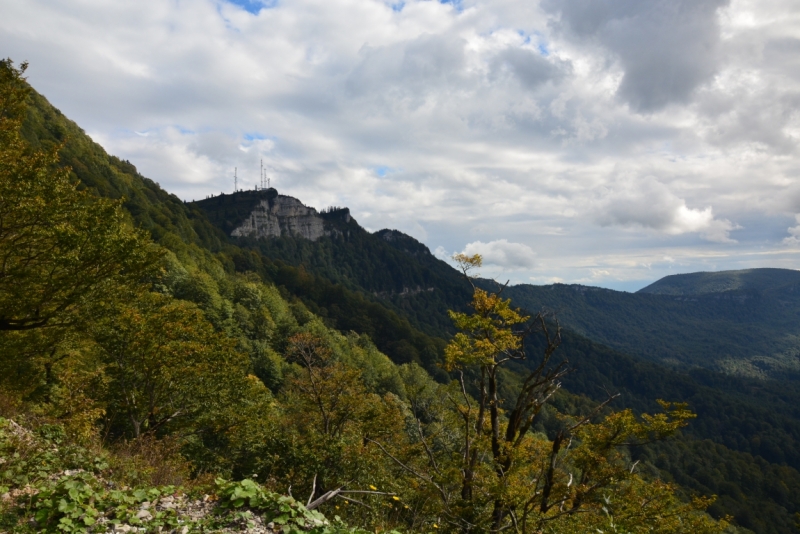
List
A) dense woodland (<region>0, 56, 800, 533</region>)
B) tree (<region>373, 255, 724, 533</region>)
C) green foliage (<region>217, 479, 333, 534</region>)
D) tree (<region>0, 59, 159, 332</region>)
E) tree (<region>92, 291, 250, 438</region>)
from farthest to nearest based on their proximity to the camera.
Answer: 1. tree (<region>92, 291, 250, 438</region>)
2. tree (<region>373, 255, 724, 533</region>)
3. tree (<region>0, 59, 159, 332</region>)
4. dense woodland (<region>0, 56, 800, 533</region>)
5. green foliage (<region>217, 479, 333, 534</region>)

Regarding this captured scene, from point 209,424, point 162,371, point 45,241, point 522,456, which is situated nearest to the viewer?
point 522,456

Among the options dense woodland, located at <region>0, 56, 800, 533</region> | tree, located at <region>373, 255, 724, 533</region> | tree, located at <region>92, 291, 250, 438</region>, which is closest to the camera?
dense woodland, located at <region>0, 56, 800, 533</region>

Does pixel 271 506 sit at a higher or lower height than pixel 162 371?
lower

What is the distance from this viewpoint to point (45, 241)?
1052 centimetres

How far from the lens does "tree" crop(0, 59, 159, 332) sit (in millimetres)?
9641

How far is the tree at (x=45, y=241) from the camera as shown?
9641mm

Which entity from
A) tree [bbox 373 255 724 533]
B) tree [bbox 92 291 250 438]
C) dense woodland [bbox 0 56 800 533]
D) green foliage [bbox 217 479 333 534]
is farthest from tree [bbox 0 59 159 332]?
tree [bbox 373 255 724 533]

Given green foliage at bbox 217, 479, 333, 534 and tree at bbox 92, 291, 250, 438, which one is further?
tree at bbox 92, 291, 250, 438

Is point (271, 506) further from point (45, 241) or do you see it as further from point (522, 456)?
point (45, 241)

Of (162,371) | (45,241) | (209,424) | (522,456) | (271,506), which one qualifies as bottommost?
(209,424)

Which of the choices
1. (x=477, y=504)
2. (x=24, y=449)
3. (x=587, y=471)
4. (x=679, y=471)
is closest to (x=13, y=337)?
(x=24, y=449)

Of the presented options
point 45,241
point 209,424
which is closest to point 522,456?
point 45,241

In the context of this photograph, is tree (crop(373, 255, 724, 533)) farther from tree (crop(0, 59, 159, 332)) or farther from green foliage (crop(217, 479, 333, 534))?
tree (crop(0, 59, 159, 332))

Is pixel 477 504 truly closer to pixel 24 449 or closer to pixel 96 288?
pixel 24 449
